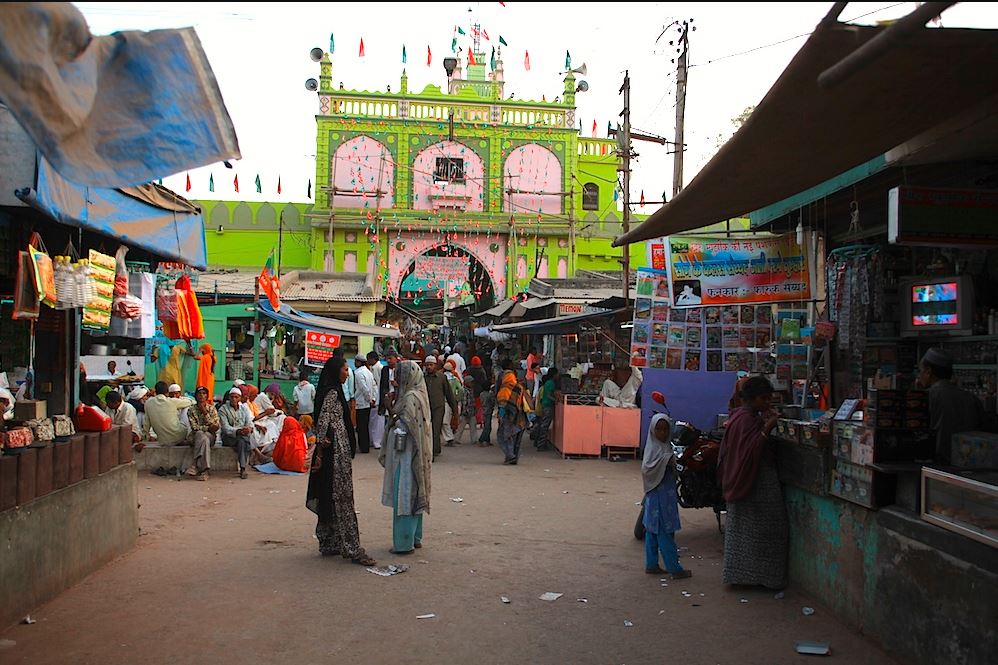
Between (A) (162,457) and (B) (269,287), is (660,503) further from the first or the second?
(B) (269,287)

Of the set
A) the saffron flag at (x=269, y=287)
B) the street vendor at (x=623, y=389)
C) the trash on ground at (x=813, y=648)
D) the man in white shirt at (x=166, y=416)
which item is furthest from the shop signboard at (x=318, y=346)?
the trash on ground at (x=813, y=648)

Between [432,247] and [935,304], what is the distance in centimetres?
2275

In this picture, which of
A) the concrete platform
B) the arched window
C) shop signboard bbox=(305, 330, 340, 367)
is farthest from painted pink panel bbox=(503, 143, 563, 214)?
the concrete platform

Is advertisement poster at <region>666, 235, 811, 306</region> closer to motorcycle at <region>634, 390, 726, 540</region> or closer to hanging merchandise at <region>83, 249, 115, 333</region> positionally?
motorcycle at <region>634, 390, 726, 540</region>

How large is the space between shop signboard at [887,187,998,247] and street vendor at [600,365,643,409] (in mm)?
8280

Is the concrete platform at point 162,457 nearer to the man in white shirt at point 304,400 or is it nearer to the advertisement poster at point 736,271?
the man in white shirt at point 304,400

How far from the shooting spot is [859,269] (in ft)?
24.9

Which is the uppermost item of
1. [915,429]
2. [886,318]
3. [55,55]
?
[55,55]

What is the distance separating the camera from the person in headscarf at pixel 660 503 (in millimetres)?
6227

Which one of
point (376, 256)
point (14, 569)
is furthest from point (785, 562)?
point (376, 256)

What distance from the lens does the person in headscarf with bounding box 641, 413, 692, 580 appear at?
6.23 meters

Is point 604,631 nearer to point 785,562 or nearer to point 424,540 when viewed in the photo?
point 785,562

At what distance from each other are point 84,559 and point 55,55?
4432 mm

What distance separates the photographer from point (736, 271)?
873 cm
